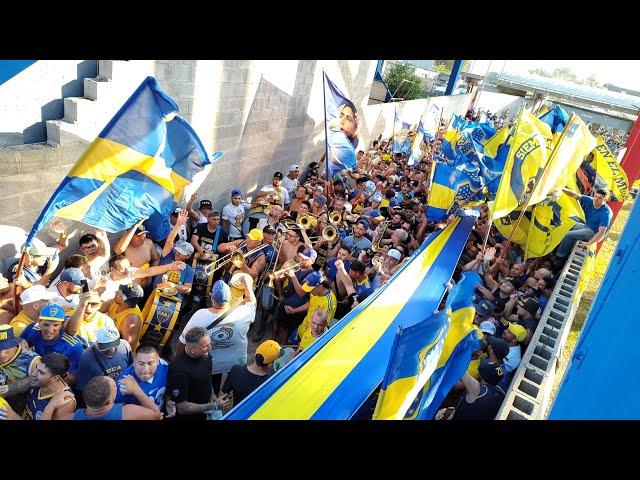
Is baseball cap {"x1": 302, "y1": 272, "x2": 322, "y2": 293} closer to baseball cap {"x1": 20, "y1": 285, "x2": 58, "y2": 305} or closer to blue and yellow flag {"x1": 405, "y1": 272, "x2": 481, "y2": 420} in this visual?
blue and yellow flag {"x1": 405, "y1": 272, "x2": 481, "y2": 420}

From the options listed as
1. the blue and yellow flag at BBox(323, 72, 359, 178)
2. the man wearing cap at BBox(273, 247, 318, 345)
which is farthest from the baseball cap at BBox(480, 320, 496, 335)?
the blue and yellow flag at BBox(323, 72, 359, 178)

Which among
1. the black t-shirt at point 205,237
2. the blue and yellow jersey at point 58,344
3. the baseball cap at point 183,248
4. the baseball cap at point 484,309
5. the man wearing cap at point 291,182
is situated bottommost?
the man wearing cap at point 291,182

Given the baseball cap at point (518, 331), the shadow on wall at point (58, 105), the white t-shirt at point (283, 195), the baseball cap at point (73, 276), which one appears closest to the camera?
the baseball cap at point (73, 276)

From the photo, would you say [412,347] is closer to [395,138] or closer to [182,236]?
[182,236]

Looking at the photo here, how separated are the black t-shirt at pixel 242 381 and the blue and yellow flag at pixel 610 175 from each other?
25.8 ft

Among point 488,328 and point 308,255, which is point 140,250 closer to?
point 308,255

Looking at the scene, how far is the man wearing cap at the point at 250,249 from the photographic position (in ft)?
18.3

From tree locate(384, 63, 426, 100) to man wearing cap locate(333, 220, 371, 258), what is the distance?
27410 mm

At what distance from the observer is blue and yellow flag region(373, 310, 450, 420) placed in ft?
7.92

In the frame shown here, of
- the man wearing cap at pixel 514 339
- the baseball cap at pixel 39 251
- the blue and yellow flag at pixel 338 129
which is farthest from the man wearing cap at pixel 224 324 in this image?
the blue and yellow flag at pixel 338 129

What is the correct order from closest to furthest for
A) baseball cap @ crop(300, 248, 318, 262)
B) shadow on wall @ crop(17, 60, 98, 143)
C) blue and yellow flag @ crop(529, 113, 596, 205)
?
shadow on wall @ crop(17, 60, 98, 143) < baseball cap @ crop(300, 248, 318, 262) < blue and yellow flag @ crop(529, 113, 596, 205)

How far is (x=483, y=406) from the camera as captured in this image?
3.80 m

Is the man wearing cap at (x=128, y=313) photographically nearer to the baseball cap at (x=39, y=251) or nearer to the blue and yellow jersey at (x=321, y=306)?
the baseball cap at (x=39, y=251)
